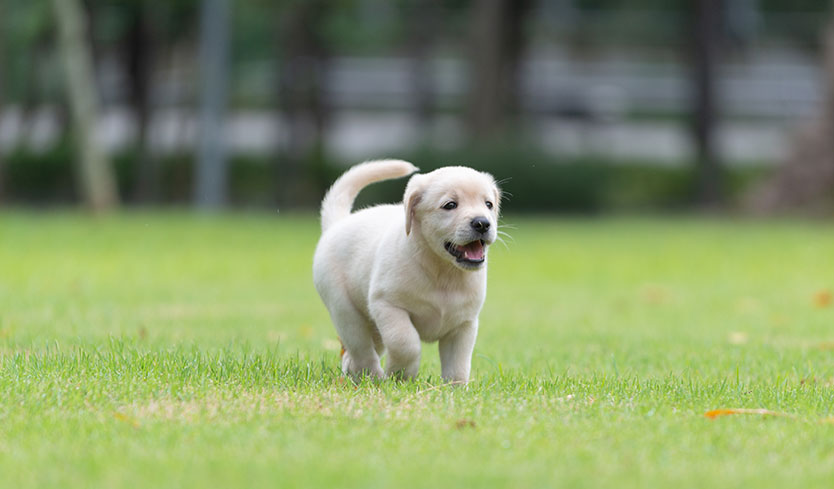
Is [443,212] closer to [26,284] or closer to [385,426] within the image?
[385,426]

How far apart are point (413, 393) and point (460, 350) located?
2.04 ft

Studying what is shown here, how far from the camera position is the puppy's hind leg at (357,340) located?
5.67m

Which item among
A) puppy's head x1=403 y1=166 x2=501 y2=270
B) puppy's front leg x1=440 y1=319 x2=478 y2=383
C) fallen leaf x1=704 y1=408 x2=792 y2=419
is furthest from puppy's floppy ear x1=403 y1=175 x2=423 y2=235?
fallen leaf x1=704 y1=408 x2=792 y2=419

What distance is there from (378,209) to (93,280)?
22.2ft

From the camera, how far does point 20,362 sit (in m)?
5.55

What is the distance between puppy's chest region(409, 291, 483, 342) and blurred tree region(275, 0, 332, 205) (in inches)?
924

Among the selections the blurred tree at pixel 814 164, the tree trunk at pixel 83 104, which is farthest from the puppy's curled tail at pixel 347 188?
the blurred tree at pixel 814 164

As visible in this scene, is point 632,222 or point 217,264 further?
point 632,222

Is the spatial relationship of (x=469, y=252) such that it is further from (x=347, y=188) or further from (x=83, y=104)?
(x=83, y=104)

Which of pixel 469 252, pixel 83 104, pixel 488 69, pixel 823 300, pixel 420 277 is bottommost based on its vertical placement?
pixel 823 300

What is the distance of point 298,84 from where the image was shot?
3150cm

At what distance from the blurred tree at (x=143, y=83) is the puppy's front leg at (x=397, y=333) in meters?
25.8

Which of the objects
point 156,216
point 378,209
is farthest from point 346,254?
point 156,216

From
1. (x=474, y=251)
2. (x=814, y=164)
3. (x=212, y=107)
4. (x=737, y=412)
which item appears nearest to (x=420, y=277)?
(x=474, y=251)
